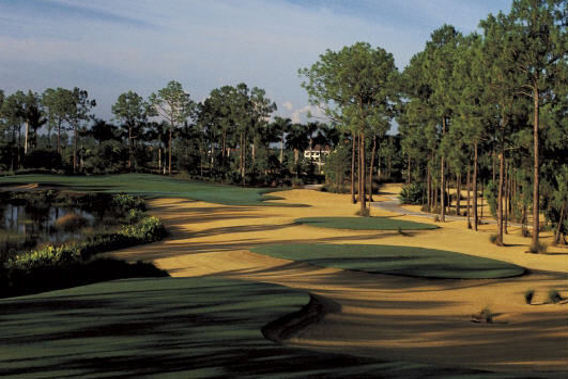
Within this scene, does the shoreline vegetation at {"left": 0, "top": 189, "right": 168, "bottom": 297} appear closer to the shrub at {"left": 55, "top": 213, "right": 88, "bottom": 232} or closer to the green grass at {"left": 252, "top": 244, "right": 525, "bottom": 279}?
the shrub at {"left": 55, "top": 213, "right": 88, "bottom": 232}

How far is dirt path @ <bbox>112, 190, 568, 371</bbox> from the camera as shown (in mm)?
8930

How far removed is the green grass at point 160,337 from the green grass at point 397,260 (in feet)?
19.4

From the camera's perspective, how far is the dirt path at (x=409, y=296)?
29.3ft

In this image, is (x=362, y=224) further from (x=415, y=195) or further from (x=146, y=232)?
(x=415, y=195)

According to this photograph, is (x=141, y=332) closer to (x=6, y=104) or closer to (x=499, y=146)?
(x=499, y=146)

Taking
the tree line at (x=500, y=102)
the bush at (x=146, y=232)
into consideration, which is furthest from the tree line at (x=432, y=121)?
the bush at (x=146, y=232)

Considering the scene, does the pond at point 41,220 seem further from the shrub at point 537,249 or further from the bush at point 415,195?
the bush at point 415,195

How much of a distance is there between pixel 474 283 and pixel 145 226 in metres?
17.5

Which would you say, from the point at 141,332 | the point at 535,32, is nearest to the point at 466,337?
the point at 141,332

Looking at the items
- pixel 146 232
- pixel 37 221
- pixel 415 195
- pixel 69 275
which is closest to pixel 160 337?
pixel 69 275

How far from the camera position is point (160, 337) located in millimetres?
8750

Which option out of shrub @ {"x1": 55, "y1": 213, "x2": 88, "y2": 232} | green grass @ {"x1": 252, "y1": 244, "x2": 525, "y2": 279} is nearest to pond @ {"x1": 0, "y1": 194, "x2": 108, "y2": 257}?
shrub @ {"x1": 55, "y1": 213, "x2": 88, "y2": 232}

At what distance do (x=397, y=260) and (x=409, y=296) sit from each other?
516cm

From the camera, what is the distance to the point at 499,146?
28.7m
